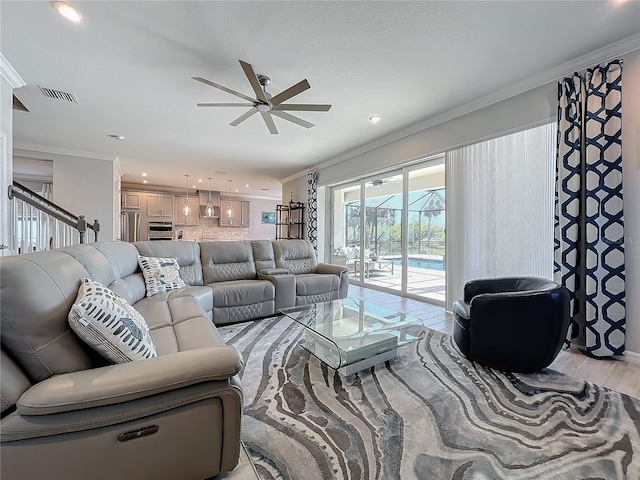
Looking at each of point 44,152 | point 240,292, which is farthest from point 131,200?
point 240,292

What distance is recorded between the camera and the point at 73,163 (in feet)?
18.1

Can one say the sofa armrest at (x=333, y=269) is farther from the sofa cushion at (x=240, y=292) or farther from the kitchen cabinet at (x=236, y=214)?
the kitchen cabinet at (x=236, y=214)

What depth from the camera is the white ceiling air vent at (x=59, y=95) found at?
3.14m

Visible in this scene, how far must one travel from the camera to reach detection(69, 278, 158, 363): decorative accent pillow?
1148 millimetres

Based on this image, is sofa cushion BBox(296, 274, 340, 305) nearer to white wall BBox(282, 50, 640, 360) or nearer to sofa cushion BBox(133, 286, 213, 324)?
sofa cushion BBox(133, 286, 213, 324)

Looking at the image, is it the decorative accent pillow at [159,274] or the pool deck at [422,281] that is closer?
the decorative accent pillow at [159,274]

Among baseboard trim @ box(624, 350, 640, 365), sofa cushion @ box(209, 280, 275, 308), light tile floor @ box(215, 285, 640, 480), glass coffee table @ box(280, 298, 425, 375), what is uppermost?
sofa cushion @ box(209, 280, 275, 308)

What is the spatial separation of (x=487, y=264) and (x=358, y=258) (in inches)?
116

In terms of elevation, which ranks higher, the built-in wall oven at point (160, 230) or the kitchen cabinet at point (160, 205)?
the kitchen cabinet at point (160, 205)

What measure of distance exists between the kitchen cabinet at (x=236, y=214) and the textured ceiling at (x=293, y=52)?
602 cm

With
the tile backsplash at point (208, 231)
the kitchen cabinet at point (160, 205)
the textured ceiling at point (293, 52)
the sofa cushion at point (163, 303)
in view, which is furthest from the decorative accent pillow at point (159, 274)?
the tile backsplash at point (208, 231)

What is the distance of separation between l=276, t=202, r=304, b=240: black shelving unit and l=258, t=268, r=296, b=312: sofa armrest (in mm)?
3794

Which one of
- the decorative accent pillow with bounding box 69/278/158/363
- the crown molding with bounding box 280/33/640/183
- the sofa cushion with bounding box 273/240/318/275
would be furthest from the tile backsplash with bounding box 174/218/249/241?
the decorative accent pillow with bounding box 69/278/158/363

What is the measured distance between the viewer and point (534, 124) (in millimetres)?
2979
